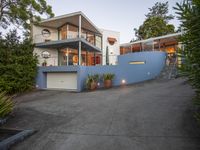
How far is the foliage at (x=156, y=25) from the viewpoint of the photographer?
3991 cm

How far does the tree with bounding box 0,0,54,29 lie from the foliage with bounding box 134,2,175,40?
25.1m

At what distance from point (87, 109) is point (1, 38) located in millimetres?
12537

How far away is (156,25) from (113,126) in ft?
121

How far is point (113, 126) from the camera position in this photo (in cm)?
750

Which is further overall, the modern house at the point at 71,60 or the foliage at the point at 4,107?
the modern house at the point at 71,60

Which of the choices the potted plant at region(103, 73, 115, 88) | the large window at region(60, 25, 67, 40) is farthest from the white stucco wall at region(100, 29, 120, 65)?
the potted plant at region(103, 73, 115, 88)

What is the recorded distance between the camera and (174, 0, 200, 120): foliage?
12.6ft

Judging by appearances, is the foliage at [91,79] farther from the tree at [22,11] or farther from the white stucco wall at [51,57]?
the tree at [22,11]

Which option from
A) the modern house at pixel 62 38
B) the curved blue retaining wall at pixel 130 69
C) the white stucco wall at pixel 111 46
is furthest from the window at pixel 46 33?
the white stucco wall at pixel 111 46

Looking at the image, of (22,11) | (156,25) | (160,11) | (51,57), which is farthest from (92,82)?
(160,11)

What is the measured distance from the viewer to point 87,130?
7.21 meters

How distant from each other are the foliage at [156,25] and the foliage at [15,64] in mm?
28822

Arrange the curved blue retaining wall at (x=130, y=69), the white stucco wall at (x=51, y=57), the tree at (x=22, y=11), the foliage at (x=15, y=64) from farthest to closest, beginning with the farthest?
the white stucco wall at (x=51, y=57) → the tree at (x=22, y=11) → the curved blue retaining wall at (x=130, y=69) → the foliage at (x=15, y=64)

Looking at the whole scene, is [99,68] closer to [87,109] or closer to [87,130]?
[87,109]
